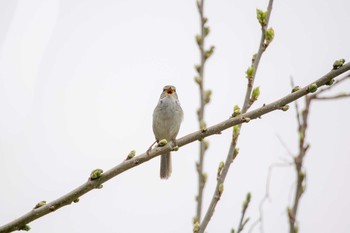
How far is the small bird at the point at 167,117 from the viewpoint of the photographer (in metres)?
6.02

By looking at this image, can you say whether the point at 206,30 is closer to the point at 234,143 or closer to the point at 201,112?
the point at 201,112

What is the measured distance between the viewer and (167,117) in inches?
237

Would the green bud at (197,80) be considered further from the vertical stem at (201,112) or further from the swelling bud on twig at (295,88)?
the swelling bud on twig at (295,88)

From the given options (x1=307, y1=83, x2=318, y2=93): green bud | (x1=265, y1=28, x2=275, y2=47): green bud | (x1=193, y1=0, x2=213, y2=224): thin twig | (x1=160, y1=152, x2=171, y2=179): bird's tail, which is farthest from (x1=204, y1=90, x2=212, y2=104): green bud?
(x1=160, y1=152, x2=171, y2=179): bird's tail

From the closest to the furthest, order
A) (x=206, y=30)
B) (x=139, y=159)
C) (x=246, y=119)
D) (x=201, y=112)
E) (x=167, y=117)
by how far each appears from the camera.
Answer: (x=246, y=119) → (x=139, y=159) → (x=201, y=112) → (x=206, y=30) → (x=167, y=117)

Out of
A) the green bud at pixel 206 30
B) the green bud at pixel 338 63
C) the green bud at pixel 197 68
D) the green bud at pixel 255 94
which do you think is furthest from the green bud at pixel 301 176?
the green bud at pixel 206 30

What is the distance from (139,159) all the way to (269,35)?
1.51 metres

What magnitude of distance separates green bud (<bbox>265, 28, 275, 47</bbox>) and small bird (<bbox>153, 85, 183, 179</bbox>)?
109 inches

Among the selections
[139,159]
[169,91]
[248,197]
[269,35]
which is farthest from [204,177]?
[169,91]

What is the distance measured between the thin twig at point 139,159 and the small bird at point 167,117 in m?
3.02

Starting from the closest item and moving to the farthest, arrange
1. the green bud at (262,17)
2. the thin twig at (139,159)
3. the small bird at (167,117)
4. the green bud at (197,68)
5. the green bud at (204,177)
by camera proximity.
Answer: the thin twig at (139,159) < the green bud at (262,17) < the green bud at (204,177) < the green bud at (197,68) < the small bird at (167,117)

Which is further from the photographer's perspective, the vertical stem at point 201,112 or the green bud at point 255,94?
the vertical stem at point 201,112

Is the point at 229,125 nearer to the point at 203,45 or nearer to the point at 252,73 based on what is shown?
the point at 252,73

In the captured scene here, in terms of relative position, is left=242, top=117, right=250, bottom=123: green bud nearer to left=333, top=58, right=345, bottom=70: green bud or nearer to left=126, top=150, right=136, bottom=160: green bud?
left=333, top=58, right=345, bottom=70: green bud
